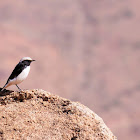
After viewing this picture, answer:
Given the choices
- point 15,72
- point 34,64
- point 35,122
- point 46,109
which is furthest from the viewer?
point 34,64

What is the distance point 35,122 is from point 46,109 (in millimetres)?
308

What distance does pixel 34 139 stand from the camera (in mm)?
3238

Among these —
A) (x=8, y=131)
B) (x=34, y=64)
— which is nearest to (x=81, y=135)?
(x=8, y=131)

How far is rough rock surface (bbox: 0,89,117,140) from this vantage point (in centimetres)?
334

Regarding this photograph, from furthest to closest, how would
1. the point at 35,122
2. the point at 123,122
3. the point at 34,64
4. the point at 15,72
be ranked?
the point at 34,64
the point at 123,122
the point at 15,72
the point at 35,122

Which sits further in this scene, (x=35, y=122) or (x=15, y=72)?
(x=15, y=72)

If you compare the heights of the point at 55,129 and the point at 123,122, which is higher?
the point at 123,122

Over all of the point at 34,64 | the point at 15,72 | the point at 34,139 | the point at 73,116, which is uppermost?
the point at 34,64

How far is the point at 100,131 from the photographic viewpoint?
11.4ft

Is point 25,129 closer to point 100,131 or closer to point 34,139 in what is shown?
point 34,139

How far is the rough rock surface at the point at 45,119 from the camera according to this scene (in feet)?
10.9

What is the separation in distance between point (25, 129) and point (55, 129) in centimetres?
32

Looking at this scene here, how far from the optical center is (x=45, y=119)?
354cm

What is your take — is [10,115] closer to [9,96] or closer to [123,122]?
[9,96]
